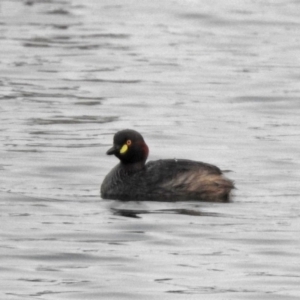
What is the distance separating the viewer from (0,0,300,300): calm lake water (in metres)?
12.3

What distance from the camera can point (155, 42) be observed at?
25109mm

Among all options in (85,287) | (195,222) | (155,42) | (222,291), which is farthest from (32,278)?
(155,42)

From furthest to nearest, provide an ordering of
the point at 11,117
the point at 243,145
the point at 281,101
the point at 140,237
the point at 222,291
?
1. the point at 281,101
2. the point at 11,117
3. the point at 243,145
4. the point at 140,237
5. the point at 222,291

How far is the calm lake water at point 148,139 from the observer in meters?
12.3

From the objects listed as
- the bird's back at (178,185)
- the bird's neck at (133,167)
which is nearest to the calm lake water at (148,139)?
the bird's back at (178,185)

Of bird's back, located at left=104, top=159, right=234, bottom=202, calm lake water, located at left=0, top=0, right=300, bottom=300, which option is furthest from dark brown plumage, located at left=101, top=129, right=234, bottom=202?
calm lake water, located at left=0, top=0, right=300, bottom=300

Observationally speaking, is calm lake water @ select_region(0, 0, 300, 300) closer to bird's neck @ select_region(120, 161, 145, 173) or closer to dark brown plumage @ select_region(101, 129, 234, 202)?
dark brown plumage @ select_region(101, 129, 234, 202)

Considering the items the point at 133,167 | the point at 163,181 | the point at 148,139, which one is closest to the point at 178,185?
the point at 163,181

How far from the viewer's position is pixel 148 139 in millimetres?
18422

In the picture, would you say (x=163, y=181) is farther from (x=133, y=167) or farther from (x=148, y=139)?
(x=148, y=139)

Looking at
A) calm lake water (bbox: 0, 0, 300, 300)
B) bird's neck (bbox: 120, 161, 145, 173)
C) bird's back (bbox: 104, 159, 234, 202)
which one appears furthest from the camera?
bird's neck (bbox: 120, 161, 145, 173)

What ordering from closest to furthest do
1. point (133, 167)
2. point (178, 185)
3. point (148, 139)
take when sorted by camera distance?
point (178, 185) → point (133, 167) → point (148, 139)

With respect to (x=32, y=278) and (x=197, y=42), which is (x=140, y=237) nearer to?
(x=32, y=278)

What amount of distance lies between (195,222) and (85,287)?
8.32 ft
